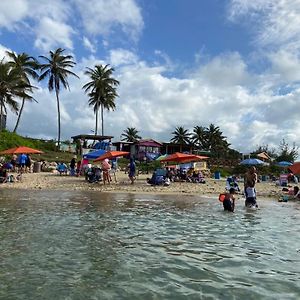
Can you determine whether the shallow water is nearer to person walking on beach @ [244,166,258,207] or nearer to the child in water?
the child in water

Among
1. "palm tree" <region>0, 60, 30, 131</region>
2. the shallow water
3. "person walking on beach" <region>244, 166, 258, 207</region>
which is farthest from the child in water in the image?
"palm tree" <region>0, 60, 30, 131</region>

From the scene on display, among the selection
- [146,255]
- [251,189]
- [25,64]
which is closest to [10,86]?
[25,64]

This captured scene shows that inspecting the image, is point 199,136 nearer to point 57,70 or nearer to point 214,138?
point 214,138

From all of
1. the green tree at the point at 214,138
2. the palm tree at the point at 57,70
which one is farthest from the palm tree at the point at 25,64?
the green tree at the point at 214,138

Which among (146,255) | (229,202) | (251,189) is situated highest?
(251,189)

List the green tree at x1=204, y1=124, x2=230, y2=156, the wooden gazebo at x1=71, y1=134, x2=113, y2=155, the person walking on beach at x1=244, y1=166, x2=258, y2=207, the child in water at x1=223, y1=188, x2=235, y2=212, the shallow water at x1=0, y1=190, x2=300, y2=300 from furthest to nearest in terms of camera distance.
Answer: the green tree at x1=204, y1=124, x2=230, y2=156 < the wooden gazebo at x1=71, y1=134, x2=113, y2=155 < the person walking on beach at x1=244, y1=166, x2=258, y2=207 < the child in water at x1=223, y1=188, x2=235, y2=212 < the shallow water at x1=0, y1=190, x2=300, y2=300

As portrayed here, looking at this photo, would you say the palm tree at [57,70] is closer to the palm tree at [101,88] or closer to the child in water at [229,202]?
the palm tree at [101,88]

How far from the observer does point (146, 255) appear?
7199mm

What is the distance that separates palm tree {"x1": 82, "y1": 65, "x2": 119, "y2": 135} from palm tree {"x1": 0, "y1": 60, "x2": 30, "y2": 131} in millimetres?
16015

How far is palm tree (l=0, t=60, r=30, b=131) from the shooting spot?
137 ft

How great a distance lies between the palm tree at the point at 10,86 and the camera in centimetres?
4175

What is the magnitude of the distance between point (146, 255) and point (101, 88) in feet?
174

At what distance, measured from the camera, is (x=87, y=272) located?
601 centimetres

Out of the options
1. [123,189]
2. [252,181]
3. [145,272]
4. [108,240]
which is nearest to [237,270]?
[145,272]
